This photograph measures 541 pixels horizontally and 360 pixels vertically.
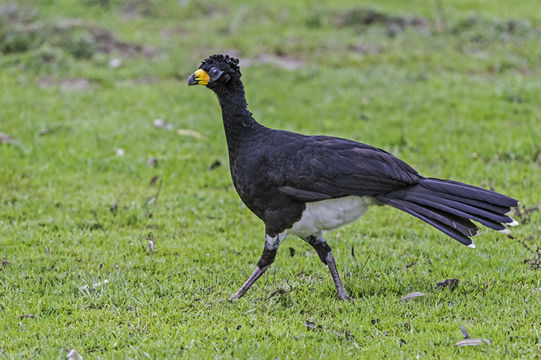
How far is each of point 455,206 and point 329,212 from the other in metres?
0.99

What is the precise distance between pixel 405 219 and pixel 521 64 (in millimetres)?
7635

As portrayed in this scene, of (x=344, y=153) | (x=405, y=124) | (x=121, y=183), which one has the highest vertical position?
(x=344, y=153)

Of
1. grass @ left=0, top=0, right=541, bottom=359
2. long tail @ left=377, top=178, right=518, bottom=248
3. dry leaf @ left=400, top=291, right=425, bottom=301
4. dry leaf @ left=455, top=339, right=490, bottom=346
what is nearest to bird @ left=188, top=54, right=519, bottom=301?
long tail @ left=377, top=178, right=518, bottom=248

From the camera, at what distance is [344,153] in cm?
532

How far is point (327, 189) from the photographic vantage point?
514 cm

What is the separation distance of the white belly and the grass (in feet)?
2.02

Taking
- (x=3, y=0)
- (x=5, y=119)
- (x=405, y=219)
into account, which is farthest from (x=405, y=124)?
(x=3, y=0)

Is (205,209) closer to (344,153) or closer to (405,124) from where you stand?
(344,153)

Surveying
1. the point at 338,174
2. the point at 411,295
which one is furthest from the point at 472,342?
the point at 338,174

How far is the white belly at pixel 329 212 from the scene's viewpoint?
5.23 m

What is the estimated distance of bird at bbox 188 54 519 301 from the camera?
5.02m

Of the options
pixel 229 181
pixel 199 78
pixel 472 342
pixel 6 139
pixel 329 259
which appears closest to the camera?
pixel 472 342

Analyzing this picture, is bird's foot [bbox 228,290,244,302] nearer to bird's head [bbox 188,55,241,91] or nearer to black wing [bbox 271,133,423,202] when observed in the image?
black wing [bbox 271,133,423,202]

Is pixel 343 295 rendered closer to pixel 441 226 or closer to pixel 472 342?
pixel 441 226
